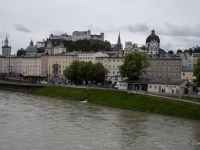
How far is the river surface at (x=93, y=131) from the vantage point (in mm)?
30000

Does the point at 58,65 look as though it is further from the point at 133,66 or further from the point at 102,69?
the point at 133,66

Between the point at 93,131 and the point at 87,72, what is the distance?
59.8 metres

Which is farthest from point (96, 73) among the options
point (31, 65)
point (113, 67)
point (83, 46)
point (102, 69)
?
point (83, 46)

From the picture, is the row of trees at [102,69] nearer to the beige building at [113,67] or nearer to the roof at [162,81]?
the roof at [162,81]

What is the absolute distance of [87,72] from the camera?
95250 millimetres

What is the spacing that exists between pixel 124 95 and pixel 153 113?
13080 millimetres

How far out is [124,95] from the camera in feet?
213

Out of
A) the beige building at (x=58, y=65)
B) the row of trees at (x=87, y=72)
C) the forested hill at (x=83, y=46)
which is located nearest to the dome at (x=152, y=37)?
the forested hill at (x=83, y=46)

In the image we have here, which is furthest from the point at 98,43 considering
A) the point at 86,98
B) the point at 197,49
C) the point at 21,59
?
the point at 86,98

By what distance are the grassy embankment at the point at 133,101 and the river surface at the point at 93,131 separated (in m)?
3.22

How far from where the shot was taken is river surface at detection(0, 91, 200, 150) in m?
30.0

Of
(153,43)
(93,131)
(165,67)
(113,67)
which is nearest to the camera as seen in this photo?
(93,131)

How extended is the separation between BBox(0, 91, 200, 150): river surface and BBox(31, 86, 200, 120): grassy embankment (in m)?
3.22

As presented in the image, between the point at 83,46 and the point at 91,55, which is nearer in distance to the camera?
the point at 91,55
